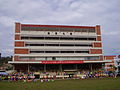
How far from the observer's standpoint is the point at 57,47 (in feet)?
169

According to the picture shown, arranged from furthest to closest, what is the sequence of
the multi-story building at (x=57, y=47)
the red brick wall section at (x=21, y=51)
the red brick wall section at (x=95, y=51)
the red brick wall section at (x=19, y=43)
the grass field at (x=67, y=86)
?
1. the red brick wall section at (x=95, y=51)
2. the red brick wall section at (x=19, y=43)
3. the multi-story building at (x=57, y=47)
4. the red brick wall section at (x=21, y=51)
5. the grass field at (x=67, y=86)

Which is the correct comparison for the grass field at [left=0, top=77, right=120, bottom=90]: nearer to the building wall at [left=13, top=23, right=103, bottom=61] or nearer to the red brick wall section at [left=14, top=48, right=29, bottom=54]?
the building wall at [left=13, top=23, right=103, bottom=61]

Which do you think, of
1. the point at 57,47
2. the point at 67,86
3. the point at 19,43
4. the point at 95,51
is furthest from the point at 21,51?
the point at 67,86

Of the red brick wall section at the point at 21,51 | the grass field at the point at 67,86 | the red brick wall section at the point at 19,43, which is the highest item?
the red brick wall section at the point at 19,43

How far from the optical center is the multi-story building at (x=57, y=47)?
4956 centimetres

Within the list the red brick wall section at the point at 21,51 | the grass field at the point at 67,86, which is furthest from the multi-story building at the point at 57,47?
the grass field at the point at 67,86

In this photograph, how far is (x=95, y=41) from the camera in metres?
55.1

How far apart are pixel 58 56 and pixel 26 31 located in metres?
12.8

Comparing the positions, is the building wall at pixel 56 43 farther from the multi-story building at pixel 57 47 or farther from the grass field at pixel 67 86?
the grass field at pixel 67 86

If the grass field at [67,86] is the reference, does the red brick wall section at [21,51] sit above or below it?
above

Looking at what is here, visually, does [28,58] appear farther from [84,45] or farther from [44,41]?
[84,45]

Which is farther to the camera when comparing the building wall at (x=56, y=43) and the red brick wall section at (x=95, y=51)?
the red brick wall section at (x=95, y=51)

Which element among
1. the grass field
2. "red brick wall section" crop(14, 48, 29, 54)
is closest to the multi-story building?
"red brick wall section" crop(14, 48, 29, 54)

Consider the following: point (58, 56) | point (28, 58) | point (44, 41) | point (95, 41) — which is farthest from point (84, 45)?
point (28, 58)
